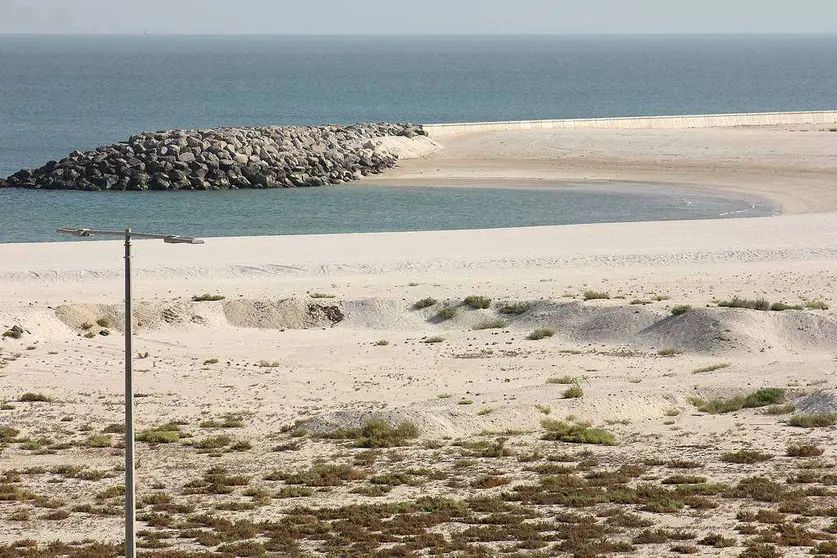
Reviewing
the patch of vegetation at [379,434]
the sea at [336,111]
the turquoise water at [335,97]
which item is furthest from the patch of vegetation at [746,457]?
the turquoise water at [335,97]

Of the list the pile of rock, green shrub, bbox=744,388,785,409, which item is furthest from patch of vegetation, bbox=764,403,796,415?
the pile of rock

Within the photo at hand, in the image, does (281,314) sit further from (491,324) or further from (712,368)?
(712,368)

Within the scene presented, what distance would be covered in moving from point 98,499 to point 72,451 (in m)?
3.10

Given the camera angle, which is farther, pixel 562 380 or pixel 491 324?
pixel 491 324

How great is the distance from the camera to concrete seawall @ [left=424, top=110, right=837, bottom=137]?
7425 cm

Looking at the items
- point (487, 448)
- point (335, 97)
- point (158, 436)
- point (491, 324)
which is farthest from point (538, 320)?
point (335, 97)

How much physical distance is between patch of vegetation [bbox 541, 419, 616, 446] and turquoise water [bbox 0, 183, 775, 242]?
24.8 metres

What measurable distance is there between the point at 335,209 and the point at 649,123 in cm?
2969

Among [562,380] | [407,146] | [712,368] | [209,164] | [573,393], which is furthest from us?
[407,146]

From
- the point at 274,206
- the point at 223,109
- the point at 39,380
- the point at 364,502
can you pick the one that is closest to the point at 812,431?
the point at 364,502

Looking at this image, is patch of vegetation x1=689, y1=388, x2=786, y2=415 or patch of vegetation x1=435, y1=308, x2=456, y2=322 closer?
patch of vegetation x1=689, y1=388, x2=786, y2=415

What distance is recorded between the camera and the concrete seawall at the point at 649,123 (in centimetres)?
7425

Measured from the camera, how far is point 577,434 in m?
22.2

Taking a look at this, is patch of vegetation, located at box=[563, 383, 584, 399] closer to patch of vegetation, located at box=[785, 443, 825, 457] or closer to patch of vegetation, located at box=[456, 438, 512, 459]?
patch of vegetation, located at box=[456, 438, 512, 459]
